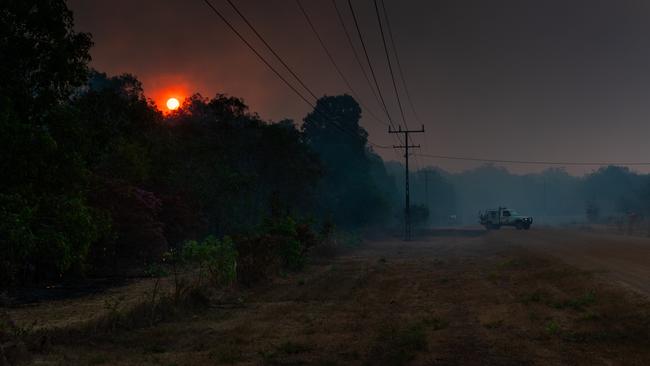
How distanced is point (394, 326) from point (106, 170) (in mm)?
20062

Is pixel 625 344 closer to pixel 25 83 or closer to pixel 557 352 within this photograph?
pixel 557 352

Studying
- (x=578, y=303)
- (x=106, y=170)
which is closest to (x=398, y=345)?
(x=578, y=303)

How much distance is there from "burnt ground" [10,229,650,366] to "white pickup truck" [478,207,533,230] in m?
50.8

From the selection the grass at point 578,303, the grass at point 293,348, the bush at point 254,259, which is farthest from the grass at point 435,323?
the bush at point 254,259

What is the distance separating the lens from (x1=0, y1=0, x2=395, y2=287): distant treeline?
12.1 metres

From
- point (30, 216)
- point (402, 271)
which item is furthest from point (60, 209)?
point (402, 271)

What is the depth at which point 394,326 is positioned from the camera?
13102mm

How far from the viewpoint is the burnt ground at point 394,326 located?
10.4 meters

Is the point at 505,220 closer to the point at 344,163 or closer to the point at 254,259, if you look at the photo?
the point at 344,163

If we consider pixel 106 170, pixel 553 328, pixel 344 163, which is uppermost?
pixel 344 163

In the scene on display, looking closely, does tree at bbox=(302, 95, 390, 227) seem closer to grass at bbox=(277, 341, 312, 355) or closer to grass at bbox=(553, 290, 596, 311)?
grass at bbox=(553, 290, 596, 311)

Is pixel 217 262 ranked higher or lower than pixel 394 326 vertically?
higher

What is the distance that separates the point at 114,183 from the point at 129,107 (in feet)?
22.1

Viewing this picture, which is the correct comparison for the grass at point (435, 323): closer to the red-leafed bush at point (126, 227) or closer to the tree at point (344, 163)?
the red-leafed bush at point (126, 227)
